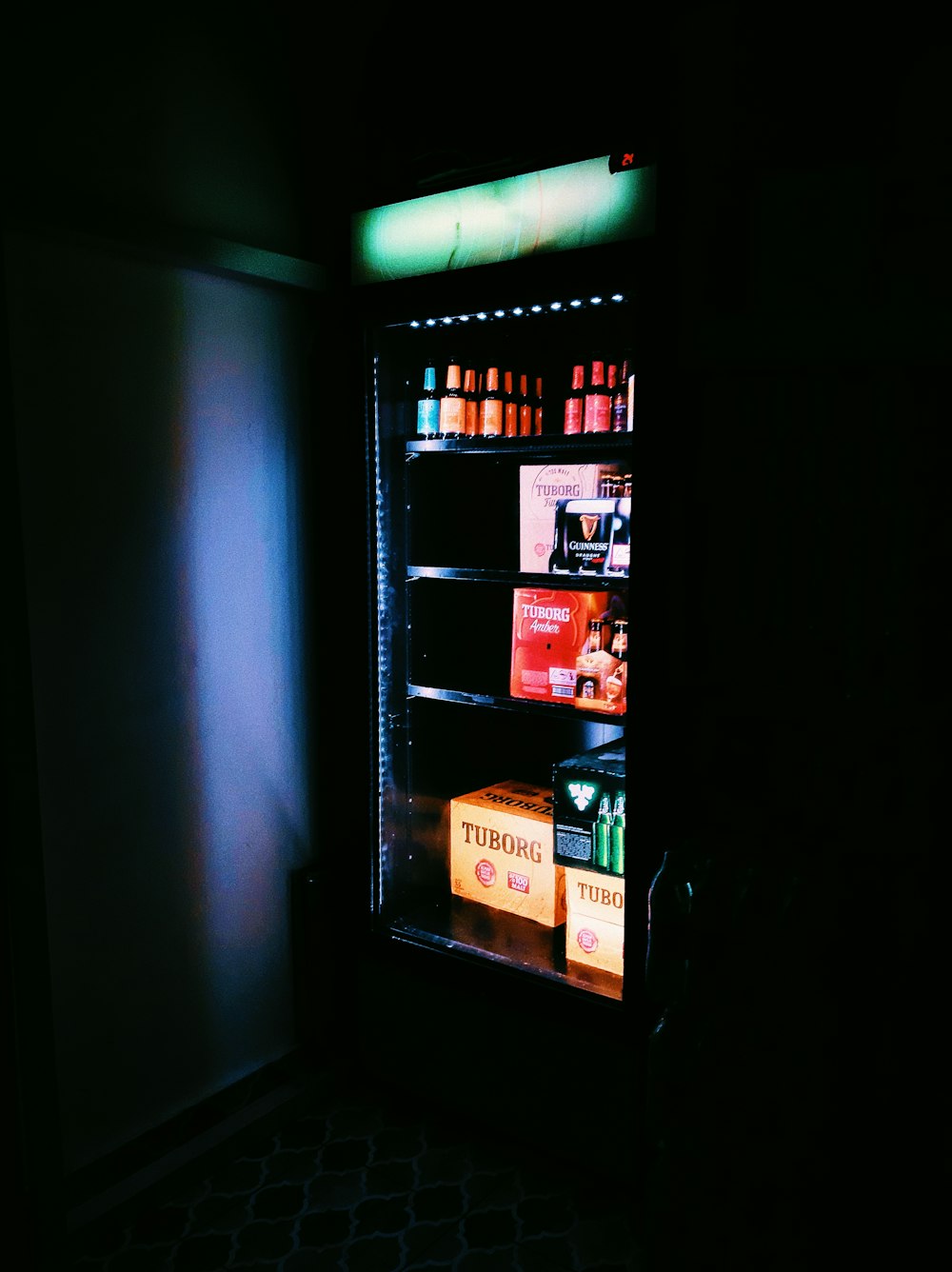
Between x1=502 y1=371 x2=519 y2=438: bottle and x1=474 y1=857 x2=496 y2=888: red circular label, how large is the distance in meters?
1.25

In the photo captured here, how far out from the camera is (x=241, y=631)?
2.58 meters

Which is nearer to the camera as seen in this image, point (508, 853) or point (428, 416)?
point (428, 416)

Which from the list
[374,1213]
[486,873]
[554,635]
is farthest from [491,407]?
[374,1213]

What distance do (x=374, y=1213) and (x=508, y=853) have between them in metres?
Result: 0.95

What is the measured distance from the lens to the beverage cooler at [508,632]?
7.05ft

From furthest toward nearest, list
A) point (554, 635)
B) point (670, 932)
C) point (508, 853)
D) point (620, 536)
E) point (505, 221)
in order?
point (508, 853) → point (554, 635) → point (620, 536) → point (505, 221) → point (670, 932)

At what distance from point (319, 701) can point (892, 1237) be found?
1968mm

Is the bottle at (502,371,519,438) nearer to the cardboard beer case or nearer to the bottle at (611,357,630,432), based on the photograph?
the bottle at (611,357,630,432)

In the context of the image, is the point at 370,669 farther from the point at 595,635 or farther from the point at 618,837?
the point at 618,837

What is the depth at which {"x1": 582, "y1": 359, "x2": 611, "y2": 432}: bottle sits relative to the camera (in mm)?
2379

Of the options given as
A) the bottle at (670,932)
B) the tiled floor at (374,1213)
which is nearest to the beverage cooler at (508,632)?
the tiled floor at (374,1213)

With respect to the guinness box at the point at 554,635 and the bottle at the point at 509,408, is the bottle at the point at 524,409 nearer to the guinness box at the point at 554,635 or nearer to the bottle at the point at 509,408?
the bottle at the point at 509,408

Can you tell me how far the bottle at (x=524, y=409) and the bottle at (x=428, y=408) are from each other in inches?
9.0

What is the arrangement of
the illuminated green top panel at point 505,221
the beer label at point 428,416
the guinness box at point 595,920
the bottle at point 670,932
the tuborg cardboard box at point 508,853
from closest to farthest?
the bottle at point 670,932 → the illuminated green top panel at point 505,221 → the guinness box at point 595,920 → the beer label at point 428,416 → the tuborg cardboard box at point 508,853
